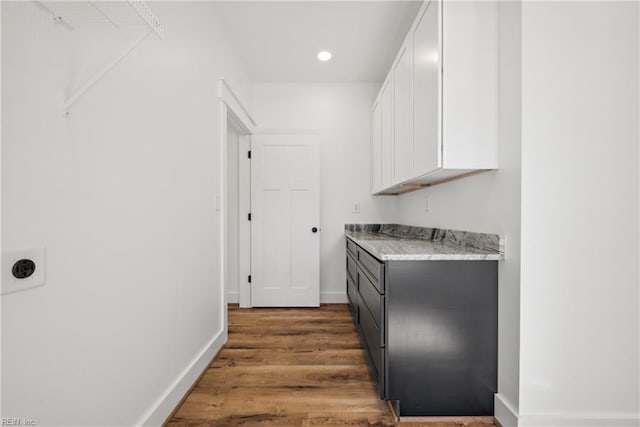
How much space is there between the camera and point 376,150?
3008 mm

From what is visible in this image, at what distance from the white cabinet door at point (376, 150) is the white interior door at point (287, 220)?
0.64 m

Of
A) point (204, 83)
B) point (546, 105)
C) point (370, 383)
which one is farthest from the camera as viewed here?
point (204, 83)

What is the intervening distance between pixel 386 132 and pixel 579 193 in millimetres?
1504

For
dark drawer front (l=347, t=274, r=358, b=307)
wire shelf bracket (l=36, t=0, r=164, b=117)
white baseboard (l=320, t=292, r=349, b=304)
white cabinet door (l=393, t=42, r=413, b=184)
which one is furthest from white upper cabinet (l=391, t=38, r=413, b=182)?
white baseboard (l=320, t=292, r=349, b=304)

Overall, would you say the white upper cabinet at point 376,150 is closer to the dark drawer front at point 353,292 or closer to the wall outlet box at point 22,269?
the dark drawer front at point 353,292

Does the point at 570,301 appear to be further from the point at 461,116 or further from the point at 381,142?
the point at 381,142

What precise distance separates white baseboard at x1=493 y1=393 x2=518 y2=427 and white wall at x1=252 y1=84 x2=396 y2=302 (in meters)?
2.11

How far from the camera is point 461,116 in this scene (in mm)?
1479

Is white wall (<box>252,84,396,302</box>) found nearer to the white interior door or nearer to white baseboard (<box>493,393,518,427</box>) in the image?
the white interior door

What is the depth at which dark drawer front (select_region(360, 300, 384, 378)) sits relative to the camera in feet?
5.16

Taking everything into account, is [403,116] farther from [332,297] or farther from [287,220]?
[332,297]

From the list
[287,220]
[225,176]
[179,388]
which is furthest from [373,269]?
[287,220]

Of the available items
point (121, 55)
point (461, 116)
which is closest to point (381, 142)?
point (461, 116)

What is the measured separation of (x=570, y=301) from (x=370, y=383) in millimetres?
1200
